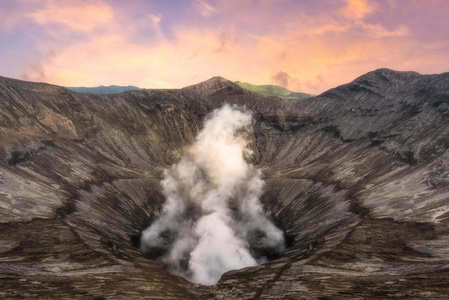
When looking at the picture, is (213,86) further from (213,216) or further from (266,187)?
(213,216)

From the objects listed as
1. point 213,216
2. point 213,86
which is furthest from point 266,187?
point 213,86

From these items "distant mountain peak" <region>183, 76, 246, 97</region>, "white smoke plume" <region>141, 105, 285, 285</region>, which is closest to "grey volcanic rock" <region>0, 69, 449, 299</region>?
"white smoke plume" <region>141, 105, 285, 285</region>

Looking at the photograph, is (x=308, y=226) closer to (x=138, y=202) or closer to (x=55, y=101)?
(x=138, y=202)

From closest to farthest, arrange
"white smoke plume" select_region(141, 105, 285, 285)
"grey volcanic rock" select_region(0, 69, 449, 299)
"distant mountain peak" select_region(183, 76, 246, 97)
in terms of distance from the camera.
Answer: "grey volcanic rock" select_region(0, 69, 449, 299), "white smoke plume" select_region(141, 105, 285, 285), "distant mountain peak" select_region(183, 76, 246, 97)

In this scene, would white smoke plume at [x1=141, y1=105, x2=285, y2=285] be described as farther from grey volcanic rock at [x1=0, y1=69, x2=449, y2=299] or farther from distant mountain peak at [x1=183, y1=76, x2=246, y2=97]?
distant mountain peak at [x1=183, y1=76, x2=246, y2=97]

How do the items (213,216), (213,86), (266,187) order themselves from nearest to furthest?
(213,216) < (266,187) < (213,86)

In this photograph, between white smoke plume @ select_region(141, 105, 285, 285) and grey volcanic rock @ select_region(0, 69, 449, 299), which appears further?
white smoke plume @ select_region(141, 105, 285, 285)
